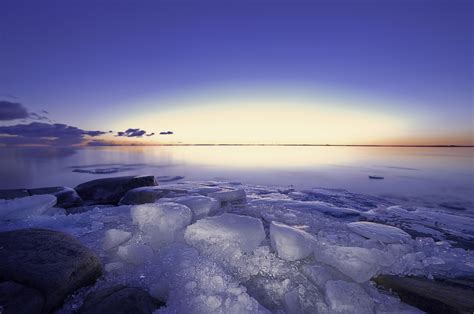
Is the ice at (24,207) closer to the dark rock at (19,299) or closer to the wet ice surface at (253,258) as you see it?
the wet ice surface at (253,258)

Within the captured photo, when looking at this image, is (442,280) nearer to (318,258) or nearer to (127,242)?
(318,258)

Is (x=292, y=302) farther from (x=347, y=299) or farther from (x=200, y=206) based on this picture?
(x=200, y=206)

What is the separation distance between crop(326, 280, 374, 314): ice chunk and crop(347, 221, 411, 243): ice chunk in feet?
3.73

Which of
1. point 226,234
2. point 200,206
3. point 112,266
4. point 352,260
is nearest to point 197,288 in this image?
point 226,234

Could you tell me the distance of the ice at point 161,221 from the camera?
2.68 metres

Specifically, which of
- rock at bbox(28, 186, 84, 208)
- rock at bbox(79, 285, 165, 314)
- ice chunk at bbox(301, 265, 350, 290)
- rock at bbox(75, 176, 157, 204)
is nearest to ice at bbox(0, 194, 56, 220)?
rock at bbox(28, 186, 84, 208)

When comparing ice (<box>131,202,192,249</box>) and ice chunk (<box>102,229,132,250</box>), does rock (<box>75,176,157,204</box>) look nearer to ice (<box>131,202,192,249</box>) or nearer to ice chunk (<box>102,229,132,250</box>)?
ice (<box>131,202,192,249</box>)

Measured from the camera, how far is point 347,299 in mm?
1832

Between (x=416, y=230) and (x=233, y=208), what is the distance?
9.24 feet

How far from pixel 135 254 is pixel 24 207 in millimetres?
2391

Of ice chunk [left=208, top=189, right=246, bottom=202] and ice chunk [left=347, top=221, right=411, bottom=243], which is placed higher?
Result: ice chunk [left=208, top=189, right=246, bottom=202]

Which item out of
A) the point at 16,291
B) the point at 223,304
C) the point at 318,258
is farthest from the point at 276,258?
the point at 16,291

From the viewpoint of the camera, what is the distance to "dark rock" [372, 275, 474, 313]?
5.85 feet

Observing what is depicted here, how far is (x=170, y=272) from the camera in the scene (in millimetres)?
2115
